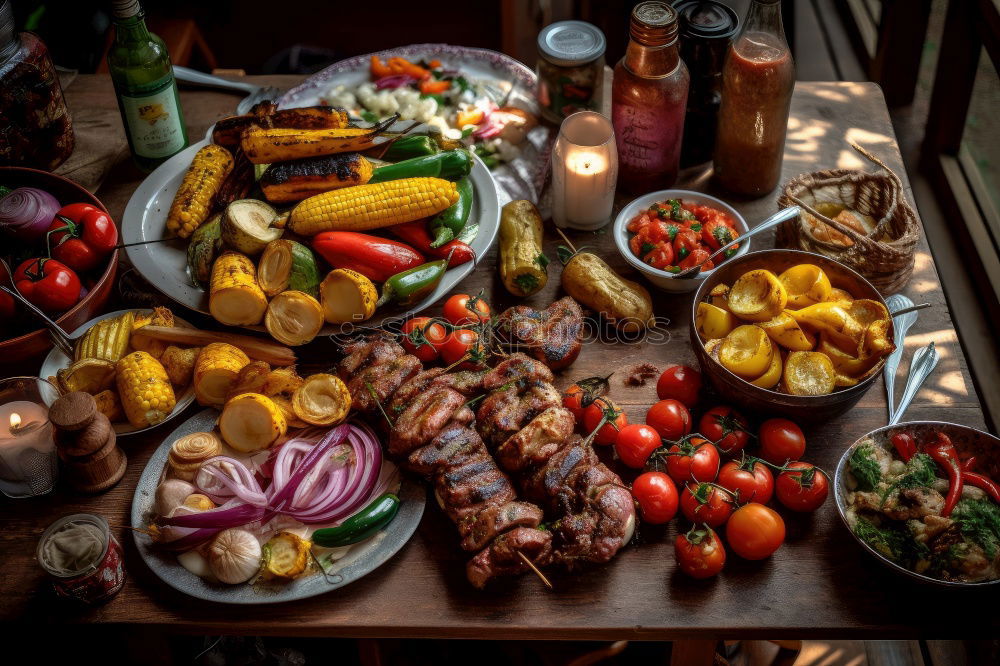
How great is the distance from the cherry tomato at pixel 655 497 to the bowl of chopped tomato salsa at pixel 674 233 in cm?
69

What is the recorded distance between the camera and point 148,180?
2.81 metres

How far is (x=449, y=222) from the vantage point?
105 inches

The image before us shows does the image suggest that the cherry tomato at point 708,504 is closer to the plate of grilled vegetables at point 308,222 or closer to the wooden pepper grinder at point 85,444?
the plate of grilled vegetables at point 308,222

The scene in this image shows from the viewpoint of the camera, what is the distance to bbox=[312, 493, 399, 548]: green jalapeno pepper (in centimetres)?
209

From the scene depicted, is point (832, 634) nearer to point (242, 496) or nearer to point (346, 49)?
point (242, 496)

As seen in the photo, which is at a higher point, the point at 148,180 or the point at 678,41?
the point at 678,41

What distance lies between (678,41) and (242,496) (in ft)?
5.90

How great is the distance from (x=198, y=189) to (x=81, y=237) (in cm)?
36

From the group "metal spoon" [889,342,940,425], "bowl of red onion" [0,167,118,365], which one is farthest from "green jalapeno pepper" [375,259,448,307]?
"metal spoon" [889,342,940,425]

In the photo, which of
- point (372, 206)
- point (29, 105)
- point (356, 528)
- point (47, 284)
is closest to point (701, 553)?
point (356, 528)

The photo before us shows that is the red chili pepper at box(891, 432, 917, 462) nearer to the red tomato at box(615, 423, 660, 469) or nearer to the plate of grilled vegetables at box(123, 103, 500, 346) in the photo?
the red tomato at box(615, 423, 660, 469)

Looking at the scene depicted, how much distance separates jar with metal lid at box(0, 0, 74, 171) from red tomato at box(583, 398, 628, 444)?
2.03 meters

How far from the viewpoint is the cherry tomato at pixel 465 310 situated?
8.33 ft

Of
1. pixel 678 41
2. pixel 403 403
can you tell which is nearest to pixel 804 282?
pixel 678 41
